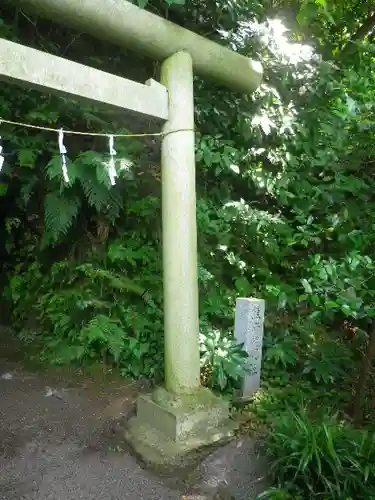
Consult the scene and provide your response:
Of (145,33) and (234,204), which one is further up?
(145,33)

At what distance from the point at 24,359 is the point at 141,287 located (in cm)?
174

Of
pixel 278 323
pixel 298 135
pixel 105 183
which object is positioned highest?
pixel 298 135

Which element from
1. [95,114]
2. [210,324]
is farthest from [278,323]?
[95,114]

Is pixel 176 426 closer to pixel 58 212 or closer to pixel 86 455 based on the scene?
pixel 86 455

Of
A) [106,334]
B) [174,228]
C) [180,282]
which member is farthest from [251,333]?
[106,334]

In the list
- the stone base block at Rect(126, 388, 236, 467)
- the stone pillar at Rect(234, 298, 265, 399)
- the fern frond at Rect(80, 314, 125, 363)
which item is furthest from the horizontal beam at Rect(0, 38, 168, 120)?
the stone base block at Rect(126, 388, 236, 467)

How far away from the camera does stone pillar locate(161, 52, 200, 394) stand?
3166 mm

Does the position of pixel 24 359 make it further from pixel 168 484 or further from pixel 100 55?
pixel 100 55

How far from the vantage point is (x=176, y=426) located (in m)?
2.97

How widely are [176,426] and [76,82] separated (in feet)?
8.48

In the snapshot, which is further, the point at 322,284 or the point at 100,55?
the point at 100,55

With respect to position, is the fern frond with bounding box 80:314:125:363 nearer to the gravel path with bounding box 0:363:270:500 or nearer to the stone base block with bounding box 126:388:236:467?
the gravel path with bounding box 0:363:270:500

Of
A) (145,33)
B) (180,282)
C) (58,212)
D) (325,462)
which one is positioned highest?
(145,33)

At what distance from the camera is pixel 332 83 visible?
484cm
